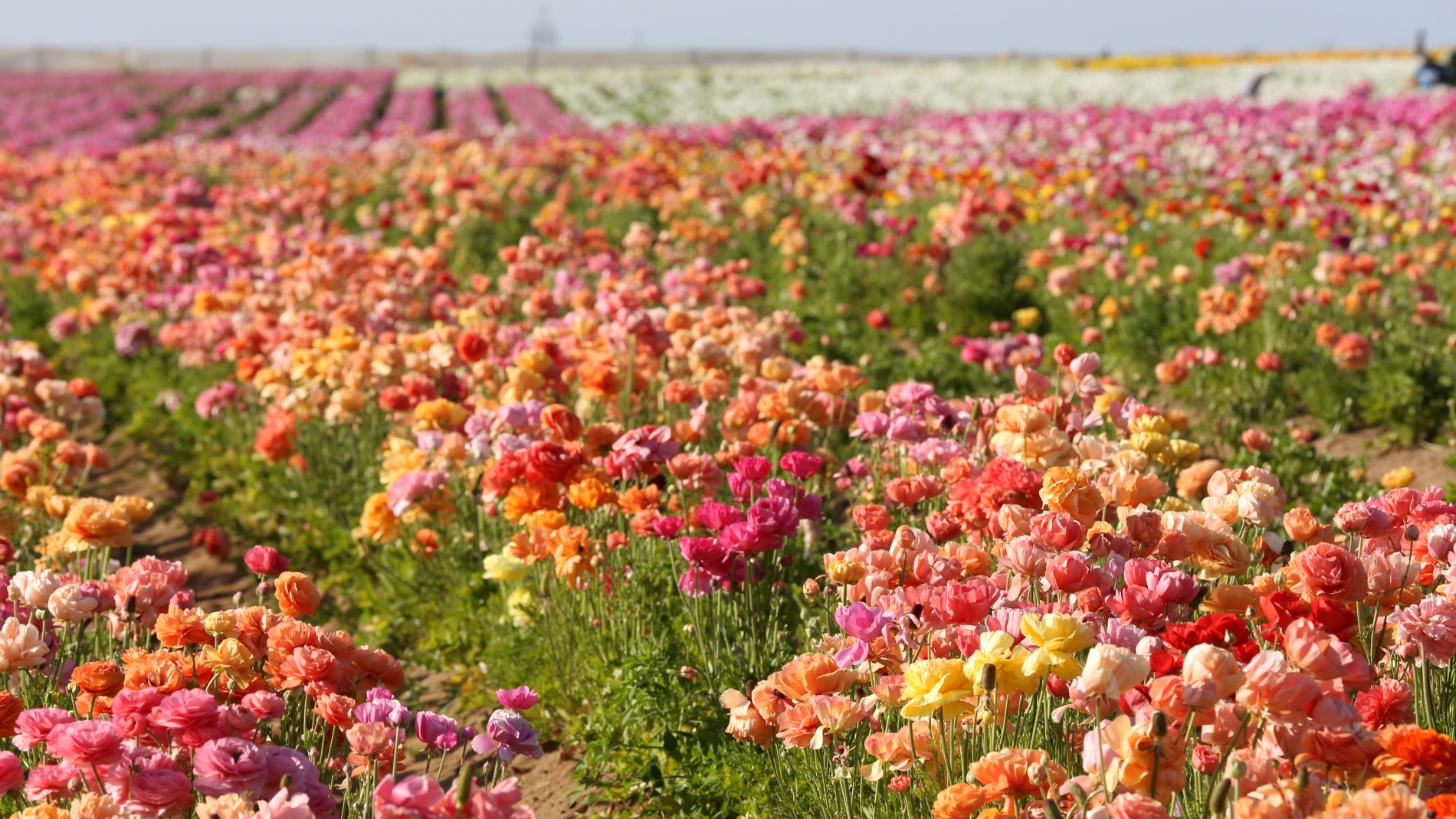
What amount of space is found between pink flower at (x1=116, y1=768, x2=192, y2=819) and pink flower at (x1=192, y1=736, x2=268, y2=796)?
29 millimetres

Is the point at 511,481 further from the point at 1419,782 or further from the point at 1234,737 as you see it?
the point at 1419,782

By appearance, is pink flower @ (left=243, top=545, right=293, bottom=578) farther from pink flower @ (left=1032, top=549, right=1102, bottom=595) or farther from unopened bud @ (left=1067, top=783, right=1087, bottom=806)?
unopened bud @ (left=1067, top=783, right=1087, bottom=806)

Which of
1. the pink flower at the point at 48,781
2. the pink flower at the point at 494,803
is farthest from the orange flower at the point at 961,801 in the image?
the pink flower at the point at 48,781

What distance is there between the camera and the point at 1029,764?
1878 millimetres

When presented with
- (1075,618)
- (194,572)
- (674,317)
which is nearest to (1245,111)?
(674,317)

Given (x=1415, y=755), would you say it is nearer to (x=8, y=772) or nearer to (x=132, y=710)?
(x=132, y=710)

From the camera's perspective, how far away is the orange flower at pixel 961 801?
183 centimetres

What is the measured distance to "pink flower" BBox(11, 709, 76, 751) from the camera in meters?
1.99

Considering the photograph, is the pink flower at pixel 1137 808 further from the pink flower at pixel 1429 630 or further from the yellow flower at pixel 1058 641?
the pink flower at pixel 1429 630

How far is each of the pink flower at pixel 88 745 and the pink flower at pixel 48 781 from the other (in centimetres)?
9

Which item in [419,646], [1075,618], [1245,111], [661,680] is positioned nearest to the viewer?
[1075,618]

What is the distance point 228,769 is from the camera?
1.82 m

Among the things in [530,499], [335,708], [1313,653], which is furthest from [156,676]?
[1313,653]

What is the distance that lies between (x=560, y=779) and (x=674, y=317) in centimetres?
186
